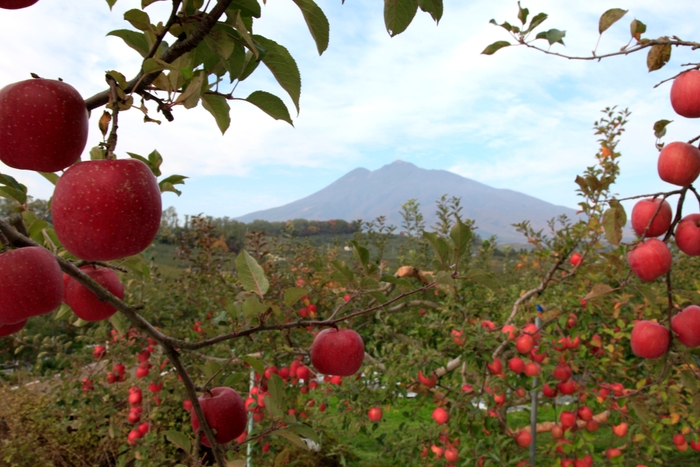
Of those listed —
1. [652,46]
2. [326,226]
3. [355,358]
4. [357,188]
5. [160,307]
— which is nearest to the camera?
[355,358]

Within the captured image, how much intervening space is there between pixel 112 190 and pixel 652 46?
1282 millimetres

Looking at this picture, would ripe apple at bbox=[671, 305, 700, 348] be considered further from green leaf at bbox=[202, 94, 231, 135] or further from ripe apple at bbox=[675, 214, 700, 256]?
green leaf at bbox=[202, 94, 231, 135]

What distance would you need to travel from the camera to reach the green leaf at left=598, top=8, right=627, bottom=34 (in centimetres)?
128

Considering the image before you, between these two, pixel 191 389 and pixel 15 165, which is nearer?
pixel 15 165

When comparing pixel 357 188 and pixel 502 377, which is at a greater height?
pixel 357 188

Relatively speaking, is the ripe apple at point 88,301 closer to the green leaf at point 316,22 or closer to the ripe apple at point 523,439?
the green leaf at point 316,22

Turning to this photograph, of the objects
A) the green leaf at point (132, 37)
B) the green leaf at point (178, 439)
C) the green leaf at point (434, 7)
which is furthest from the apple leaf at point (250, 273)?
the green leaf at point (434, 7)

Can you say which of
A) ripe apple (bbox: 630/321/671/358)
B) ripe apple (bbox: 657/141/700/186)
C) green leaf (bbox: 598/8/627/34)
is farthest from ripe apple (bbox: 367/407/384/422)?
green leaf (bbox: 598/8/627/34)

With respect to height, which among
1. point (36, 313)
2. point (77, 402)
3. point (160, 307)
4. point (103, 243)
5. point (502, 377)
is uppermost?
point (103, 243)

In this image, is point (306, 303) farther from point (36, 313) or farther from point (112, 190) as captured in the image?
point (112, 190)

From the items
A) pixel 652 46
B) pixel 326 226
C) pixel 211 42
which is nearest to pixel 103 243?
pixel 211 42

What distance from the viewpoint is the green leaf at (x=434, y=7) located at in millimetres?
590

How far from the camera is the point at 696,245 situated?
1149 millimetres

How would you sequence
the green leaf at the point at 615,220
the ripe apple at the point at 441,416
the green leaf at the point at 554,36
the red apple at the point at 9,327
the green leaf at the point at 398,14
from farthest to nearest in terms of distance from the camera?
the ripe apple at the point at 441,416
the green leaf at the point at 554,36
the green leaf at the point at 615,220
the red apple at the point at 9,327
the green leaf at the point at 398,14
